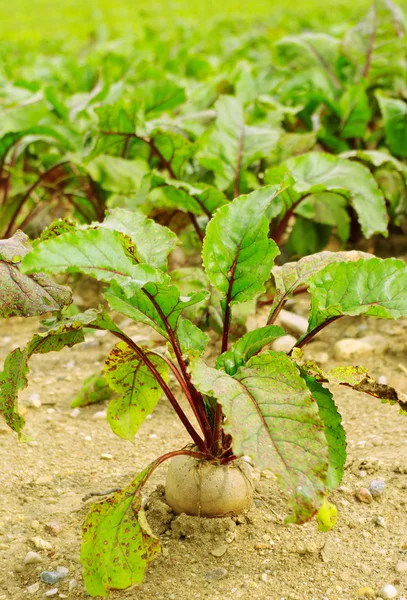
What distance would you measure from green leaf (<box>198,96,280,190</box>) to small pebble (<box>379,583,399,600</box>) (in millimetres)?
1588

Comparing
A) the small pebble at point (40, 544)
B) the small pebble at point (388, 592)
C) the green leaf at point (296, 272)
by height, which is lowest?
the small pebble at point (40, 544)

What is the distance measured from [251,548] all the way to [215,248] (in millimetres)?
711

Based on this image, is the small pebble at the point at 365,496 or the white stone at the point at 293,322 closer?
the small pebble at the point at 365,496

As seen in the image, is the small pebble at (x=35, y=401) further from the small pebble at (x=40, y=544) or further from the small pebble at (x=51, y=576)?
the small pebble at (x=51, y=576)

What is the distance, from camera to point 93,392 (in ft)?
8.33

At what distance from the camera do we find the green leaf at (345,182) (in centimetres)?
263

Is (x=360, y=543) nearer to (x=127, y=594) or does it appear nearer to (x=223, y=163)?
(x=127, y=594)

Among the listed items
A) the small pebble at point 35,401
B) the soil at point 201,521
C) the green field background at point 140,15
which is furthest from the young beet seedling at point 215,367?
the green field background at point 140,15

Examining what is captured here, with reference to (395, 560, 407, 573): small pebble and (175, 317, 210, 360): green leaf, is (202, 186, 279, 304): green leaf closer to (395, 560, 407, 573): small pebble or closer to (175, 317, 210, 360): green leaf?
(175, 317, 210, 360): green leaf

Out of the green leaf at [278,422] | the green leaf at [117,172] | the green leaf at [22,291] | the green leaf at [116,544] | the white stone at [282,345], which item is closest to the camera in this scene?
the green leaf at [278,422]

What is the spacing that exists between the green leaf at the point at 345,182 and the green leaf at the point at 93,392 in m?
0.86

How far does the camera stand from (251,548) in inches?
70.2

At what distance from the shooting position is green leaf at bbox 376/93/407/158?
3.29 metres

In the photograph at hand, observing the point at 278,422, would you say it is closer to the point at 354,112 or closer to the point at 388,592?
the point at 388,592
